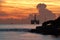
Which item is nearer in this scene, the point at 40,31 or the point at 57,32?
the point at 57,32

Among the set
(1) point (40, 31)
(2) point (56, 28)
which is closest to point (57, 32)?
(2) point (56, 28)

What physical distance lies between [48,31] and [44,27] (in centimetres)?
201

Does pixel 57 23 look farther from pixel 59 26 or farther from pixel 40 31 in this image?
pixel 40 31

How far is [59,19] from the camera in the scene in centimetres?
8956

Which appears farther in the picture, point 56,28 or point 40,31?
point 40,31

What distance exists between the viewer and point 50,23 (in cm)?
9144

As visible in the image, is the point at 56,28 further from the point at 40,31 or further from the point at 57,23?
the point at 40,31

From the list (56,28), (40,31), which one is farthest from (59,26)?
(40,31)

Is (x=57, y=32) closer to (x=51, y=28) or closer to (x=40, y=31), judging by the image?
(x=51, y=28)

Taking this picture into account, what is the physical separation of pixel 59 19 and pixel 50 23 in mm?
3168

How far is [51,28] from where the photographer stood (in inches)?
3472

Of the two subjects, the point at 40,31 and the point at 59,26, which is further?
the point at 40,31

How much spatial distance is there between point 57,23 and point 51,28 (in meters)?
2.07

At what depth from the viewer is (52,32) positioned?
8888 cm
